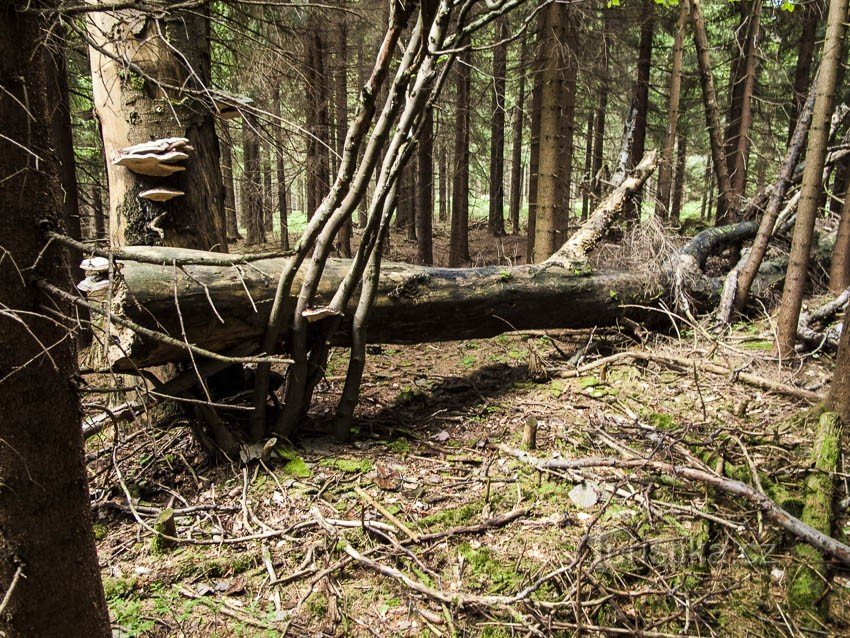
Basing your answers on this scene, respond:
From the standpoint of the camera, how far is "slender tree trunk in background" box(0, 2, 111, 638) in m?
1.59

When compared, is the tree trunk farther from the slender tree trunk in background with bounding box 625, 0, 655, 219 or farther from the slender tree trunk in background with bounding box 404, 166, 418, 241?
the slender tree trunk in background with bounding box 404, 166, 418, 241

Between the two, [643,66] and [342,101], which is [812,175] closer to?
[643,66]

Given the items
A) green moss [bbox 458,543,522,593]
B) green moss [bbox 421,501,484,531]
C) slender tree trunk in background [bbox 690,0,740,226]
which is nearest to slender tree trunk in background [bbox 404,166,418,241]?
slender tree trunk in background [bbox 690,0,740,226]

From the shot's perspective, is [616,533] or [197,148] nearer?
[616,533]

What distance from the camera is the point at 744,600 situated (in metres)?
2.87

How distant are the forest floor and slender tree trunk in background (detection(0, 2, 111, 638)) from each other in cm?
94

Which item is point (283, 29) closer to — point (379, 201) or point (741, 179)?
point (379, 201)

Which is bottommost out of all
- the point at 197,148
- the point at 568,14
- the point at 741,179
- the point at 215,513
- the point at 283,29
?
the point at 215,513

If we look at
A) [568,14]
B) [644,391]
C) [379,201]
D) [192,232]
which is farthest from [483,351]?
[568,14]

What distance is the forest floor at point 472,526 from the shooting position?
8.81 feet

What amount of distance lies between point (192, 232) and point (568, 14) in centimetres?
656

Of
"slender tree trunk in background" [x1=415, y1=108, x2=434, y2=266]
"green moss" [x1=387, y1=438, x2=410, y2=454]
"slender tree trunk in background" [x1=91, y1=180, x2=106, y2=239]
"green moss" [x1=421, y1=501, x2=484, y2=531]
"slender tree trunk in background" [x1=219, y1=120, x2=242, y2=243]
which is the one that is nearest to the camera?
"green moss" [x1=421, y1=501, x2=484, y2=531]

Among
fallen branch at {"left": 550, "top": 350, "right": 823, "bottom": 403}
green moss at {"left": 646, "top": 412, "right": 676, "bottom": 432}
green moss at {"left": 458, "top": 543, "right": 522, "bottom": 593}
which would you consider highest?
fallen branch at {"left": 550, "top": 350, "right": 823, "bottom": 403}

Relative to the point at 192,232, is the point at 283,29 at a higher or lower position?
higher
